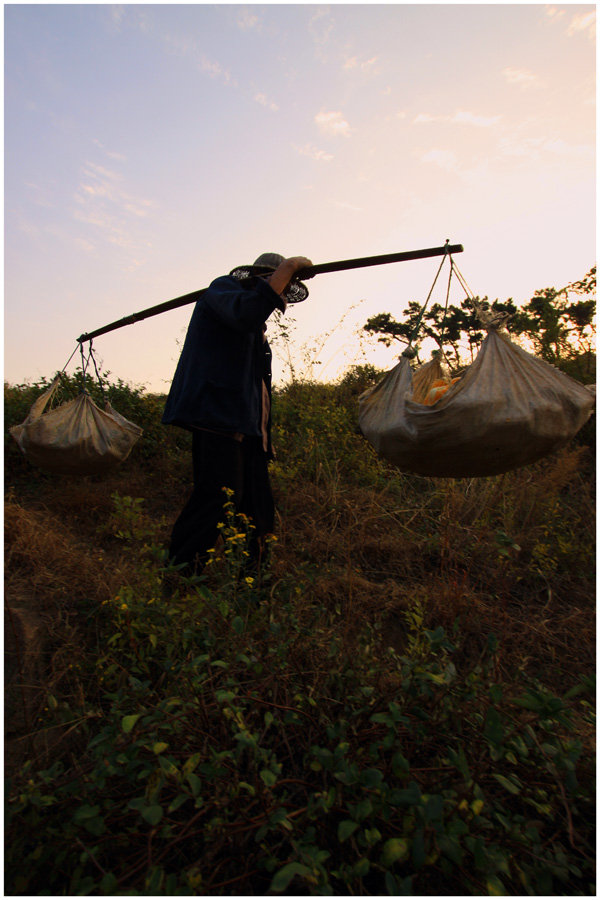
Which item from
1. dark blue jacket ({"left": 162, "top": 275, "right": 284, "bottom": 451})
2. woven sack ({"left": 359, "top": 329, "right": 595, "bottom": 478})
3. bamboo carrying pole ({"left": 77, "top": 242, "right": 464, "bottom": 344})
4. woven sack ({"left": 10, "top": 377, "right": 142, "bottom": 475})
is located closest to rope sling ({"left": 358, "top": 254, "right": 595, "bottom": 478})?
woven sack ({"left": 359, "top": 329, "right": 595, "bottom": 478})

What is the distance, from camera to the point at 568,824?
0.99m

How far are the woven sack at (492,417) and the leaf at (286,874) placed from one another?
3.75 ft

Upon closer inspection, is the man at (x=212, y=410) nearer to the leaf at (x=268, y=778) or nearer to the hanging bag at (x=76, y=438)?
the hanging bag at (x=76, y=438)

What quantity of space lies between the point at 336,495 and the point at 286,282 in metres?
1.75

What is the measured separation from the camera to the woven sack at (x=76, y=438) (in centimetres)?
298

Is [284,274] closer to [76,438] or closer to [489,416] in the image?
[489,416]

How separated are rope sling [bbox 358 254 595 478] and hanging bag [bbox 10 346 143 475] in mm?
2071

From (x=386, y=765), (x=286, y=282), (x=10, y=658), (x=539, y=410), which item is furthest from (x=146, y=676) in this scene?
(x=286, y=282)

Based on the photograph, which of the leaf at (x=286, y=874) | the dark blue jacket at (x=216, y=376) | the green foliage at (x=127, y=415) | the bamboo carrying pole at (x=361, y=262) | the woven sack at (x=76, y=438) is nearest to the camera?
the leaf at (x=286, y=874)

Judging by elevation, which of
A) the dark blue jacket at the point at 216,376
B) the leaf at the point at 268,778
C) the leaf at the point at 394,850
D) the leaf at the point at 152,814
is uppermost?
the dark blue jacket at the point at 216,376

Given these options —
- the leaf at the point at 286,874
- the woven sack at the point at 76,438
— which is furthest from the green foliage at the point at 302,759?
the woven sack at the point at 76,438

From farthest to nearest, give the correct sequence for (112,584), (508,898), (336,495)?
(336,495)
(112,584)
(508,898)

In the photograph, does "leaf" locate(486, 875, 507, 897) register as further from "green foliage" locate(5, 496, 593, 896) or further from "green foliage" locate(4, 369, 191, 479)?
"green foliage" locate(4, 369, 191, 479)

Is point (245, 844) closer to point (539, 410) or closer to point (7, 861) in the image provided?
point (7, 861)
